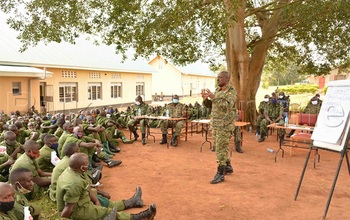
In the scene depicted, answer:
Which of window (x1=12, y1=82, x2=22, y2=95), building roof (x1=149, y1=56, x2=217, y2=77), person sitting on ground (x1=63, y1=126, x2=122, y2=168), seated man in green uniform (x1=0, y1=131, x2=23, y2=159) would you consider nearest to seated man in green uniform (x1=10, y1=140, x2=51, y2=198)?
person sitting on ground (x1=63, y1=126, x2=122, y2=168)

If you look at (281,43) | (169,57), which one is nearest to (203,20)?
(169,57)

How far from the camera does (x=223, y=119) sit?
20.8 feet

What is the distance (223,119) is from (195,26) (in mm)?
5854

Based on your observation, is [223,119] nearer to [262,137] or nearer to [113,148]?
[113,148]

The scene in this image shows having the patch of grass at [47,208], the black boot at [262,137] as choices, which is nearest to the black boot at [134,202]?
the patch of grass at [47,208]

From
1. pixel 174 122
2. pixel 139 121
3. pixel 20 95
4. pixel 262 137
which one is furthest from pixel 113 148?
pixel 20 95

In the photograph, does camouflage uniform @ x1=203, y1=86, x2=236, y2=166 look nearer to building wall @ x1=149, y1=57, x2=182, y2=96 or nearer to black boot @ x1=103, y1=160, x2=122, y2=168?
black boot @ x1=103, y1=160, x2=122, y2=168

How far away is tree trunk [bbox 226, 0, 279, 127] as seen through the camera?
12.5 m

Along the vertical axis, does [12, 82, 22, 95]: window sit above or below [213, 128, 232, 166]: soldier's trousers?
above

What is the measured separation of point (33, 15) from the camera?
10.9m

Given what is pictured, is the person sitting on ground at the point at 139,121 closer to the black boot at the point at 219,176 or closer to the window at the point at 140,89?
the black boot at the point at 219,176

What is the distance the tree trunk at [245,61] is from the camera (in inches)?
491

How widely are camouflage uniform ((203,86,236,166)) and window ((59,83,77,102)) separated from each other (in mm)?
13992

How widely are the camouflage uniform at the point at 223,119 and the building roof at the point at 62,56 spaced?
26.0ft
